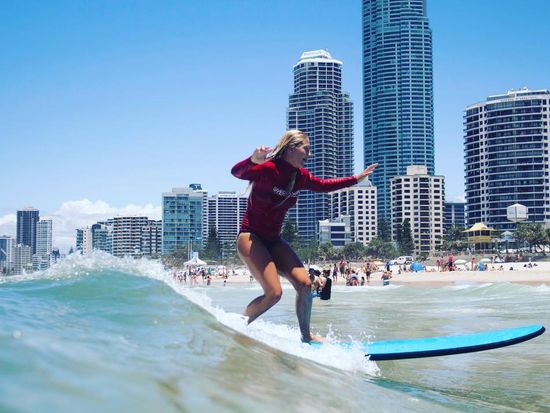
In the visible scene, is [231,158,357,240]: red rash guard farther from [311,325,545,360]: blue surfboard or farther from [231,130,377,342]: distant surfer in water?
[311,325,545,360]: blue surfboard

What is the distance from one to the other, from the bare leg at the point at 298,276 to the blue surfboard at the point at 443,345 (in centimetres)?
25

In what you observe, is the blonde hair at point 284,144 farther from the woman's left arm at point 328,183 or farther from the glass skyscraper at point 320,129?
the glass skyscraper at point 320,129

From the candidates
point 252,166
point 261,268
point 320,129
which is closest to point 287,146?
point 252,166

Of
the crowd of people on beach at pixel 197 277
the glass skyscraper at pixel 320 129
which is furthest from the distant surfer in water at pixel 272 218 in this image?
the glass skyscraper at pixel 320 129

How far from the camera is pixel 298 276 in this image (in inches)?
221

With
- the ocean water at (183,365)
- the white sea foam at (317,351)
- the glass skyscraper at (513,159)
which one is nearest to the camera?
the ocean water at (183,365)

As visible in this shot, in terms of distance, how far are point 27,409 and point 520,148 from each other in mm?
143767

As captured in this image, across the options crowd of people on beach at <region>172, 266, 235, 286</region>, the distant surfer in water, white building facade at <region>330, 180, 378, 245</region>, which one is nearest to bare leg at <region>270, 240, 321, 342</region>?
the distant surfer in water

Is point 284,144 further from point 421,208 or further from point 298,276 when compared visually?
point 421,208

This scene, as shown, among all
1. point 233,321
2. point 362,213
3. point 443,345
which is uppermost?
point 362,213

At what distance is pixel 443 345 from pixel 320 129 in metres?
188

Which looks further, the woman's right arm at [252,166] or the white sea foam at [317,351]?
the woman's right arm at [252,166]

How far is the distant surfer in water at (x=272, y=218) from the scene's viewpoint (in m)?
5.50

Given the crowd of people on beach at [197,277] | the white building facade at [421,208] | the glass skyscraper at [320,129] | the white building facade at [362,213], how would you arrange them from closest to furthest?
1. the crowd of people on beach at [197,277]
2. the white building facade at [421,208]
3. the white building facade at [362,213]
4. the glass skyscraper at [320,129]
